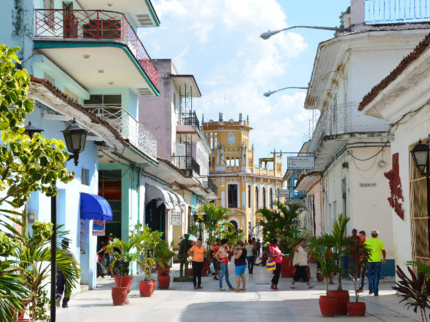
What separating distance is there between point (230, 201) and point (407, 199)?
207 ft

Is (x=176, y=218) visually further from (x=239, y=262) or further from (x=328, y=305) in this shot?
(x=328, y=305)

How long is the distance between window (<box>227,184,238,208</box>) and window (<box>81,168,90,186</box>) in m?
59.5

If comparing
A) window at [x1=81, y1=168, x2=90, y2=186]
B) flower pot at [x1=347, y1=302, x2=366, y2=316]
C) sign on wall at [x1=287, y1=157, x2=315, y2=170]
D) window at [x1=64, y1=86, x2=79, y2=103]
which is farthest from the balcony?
flower pot at [x1=347, y1=302, x2=366, y2=316]

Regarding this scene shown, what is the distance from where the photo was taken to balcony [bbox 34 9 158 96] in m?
16.8

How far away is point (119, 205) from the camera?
23.3 metres

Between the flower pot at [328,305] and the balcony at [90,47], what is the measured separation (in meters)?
8.97

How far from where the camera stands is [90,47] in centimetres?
1716

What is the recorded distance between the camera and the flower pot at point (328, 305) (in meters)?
12.1

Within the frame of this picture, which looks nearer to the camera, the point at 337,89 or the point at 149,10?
the point at 149,10

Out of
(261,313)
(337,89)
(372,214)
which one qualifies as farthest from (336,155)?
(261,313)

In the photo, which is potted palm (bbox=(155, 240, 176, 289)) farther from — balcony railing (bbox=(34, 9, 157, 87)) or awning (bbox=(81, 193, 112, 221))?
balcony railing (bbox=(34, 9, 157, 87))

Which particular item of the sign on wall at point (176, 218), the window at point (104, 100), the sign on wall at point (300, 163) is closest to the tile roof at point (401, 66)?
the sign on wall at point (300, 163)

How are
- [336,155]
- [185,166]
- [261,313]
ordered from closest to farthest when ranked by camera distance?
[261,313] → [336,155] → [185,166]

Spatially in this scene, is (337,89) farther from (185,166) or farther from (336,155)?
(185,166)
